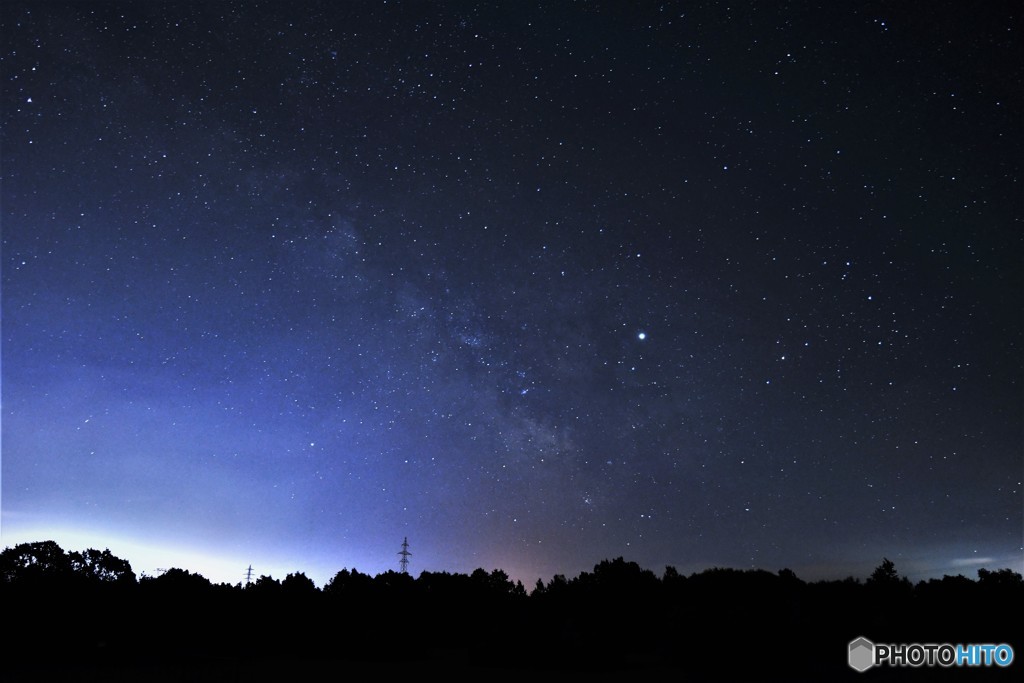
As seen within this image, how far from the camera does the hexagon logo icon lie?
1891 centimetres

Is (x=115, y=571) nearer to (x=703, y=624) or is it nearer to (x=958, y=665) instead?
(x=703, y=624)

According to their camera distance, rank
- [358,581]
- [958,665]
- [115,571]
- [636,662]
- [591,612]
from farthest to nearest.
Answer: [115,571], [358,581], [591,612], [636,662], [958,665]

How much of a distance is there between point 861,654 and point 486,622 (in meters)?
16.0

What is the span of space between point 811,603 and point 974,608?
5713 mm

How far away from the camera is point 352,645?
24359mm

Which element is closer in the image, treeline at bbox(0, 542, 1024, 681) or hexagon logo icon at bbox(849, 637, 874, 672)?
hexagon logo icon at bbox(849, 637, 874, 672)

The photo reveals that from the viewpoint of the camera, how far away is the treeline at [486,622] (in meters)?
20.4

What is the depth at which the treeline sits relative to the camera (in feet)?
67.1

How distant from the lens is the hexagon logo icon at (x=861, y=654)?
18906 mm

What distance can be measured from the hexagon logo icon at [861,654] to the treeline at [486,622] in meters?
0.35

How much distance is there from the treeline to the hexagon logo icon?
0.35 m

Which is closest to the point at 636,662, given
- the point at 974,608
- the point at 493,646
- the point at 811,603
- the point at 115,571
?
the point at 493,646

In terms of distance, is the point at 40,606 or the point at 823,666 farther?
the point at 40,606

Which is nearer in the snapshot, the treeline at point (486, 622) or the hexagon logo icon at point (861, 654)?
the hexagon logo icon at point (861, 654)
